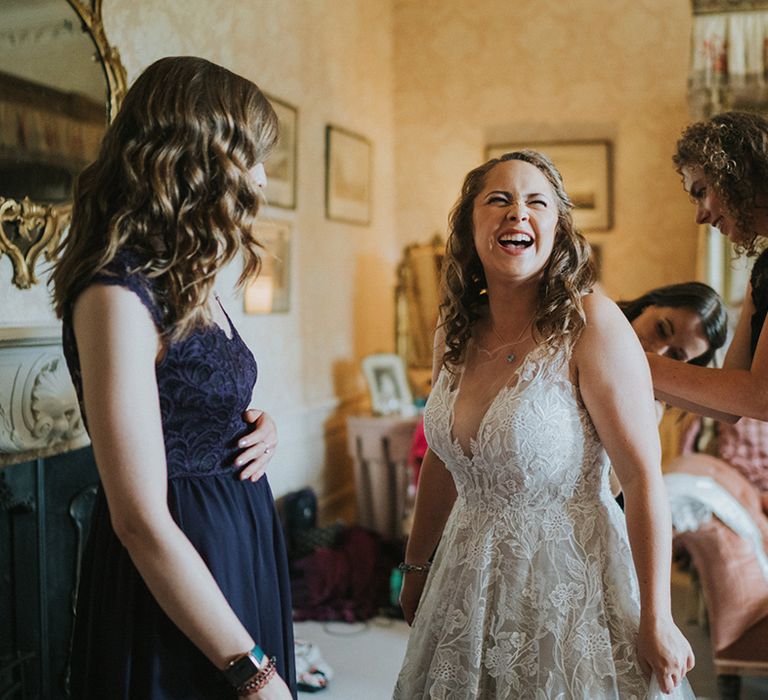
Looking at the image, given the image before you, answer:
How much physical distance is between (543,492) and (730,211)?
699 mm

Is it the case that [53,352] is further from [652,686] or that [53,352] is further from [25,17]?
[652,686]

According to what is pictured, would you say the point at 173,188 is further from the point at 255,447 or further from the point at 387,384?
the point at 387,384

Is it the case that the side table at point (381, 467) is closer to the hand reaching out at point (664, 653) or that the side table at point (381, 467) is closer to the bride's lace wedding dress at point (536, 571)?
the bride's lace wedding dress at point (536, 571)

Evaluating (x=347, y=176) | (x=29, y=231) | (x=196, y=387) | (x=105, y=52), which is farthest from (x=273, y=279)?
Answer: (x=196, y=387)

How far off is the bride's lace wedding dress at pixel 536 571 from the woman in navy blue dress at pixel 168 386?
38 centimetres

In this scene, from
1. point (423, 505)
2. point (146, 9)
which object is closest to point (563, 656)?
point (423, 505)

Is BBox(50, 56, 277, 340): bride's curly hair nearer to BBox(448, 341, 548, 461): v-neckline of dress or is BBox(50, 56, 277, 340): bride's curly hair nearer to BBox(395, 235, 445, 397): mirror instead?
BBox(448, 341, 548, 461): v-neckline of dress

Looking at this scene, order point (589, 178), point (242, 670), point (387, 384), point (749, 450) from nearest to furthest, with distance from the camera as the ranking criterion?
point (242, 670) → point (749, 450) → point (387, 384) → point (589, 178)

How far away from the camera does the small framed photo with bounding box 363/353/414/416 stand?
4078 mm

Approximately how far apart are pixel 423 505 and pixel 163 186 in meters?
0.93

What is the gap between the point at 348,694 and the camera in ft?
8.93

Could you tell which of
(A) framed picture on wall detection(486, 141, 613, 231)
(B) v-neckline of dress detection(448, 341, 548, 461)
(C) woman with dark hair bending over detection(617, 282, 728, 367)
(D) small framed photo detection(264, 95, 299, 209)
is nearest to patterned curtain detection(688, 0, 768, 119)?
(A) framed picture on wall detection(486, 141, 613, 231)

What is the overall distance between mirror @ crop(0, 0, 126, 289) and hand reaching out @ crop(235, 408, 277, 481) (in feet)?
3.01

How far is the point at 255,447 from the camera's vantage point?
1233 millimetres
